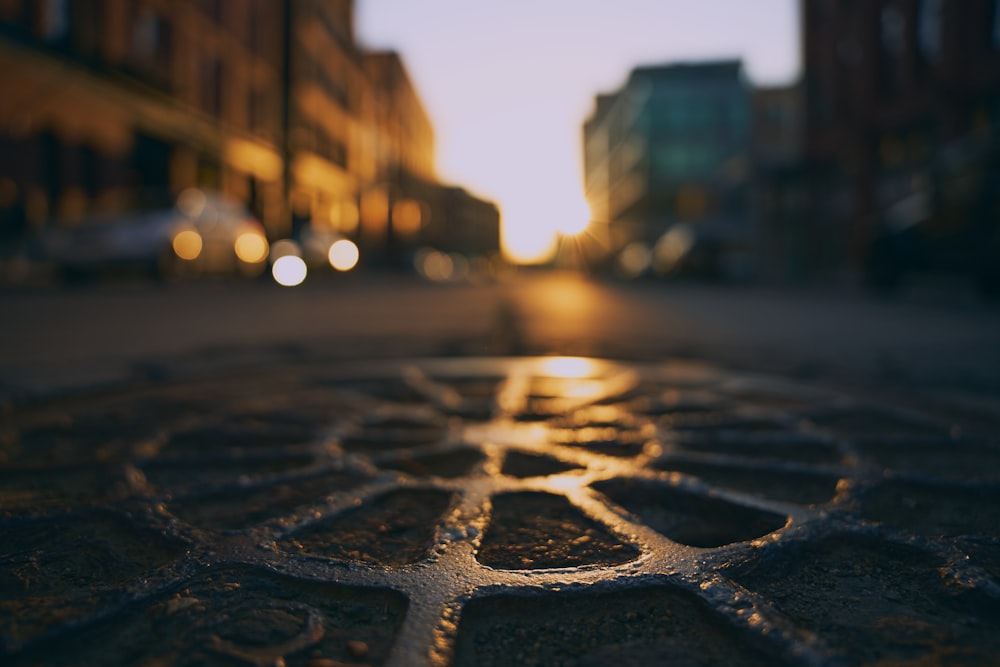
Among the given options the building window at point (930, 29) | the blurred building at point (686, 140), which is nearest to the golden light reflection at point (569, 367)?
the building window at point (930, 29)

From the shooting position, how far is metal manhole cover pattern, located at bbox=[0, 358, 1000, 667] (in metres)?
0.88

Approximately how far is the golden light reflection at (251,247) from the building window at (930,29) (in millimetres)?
15828

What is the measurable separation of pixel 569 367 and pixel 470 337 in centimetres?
158

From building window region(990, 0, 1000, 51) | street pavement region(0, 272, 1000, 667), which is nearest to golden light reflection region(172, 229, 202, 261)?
street pavement region(0, 272, 1000, 667)

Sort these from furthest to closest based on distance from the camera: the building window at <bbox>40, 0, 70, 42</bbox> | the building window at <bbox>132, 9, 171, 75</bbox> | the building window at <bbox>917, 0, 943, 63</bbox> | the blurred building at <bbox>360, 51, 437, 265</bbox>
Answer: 1. the blurred building at <bbox>360, 51, 437, 265</bbox>
2. the building window at <bbox>132, 9, 171, 75</bbox>
3. the building window at <bbox>917, 0, 943, 63</bbox>
4. the building window at <bbox>40, 0, 70, 42</bbox>

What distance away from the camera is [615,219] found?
69.3 meters

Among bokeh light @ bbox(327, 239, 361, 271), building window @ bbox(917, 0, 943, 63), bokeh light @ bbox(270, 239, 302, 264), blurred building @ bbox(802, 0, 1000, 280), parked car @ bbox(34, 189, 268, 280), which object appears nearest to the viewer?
parked car @ bbox(34, 189, 268, 280)

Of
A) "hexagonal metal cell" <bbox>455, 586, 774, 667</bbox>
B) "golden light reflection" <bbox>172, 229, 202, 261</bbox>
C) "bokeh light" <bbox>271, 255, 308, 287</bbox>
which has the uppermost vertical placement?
"golden light reflection" <bbox>172, 229, 202, 261</bbox>

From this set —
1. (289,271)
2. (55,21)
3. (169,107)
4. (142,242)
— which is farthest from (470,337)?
(169,107)

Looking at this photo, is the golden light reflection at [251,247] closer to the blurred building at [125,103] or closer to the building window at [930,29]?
the blurred building at [125,103]

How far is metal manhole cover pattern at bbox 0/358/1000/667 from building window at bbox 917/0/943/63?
1945 centimetres

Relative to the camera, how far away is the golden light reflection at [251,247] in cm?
1362

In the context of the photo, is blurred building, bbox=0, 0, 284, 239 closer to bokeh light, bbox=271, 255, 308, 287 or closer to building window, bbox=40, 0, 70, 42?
building window, bbox=40, 0, 70, 42

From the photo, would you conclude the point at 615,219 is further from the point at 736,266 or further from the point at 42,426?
the point at 42,426
